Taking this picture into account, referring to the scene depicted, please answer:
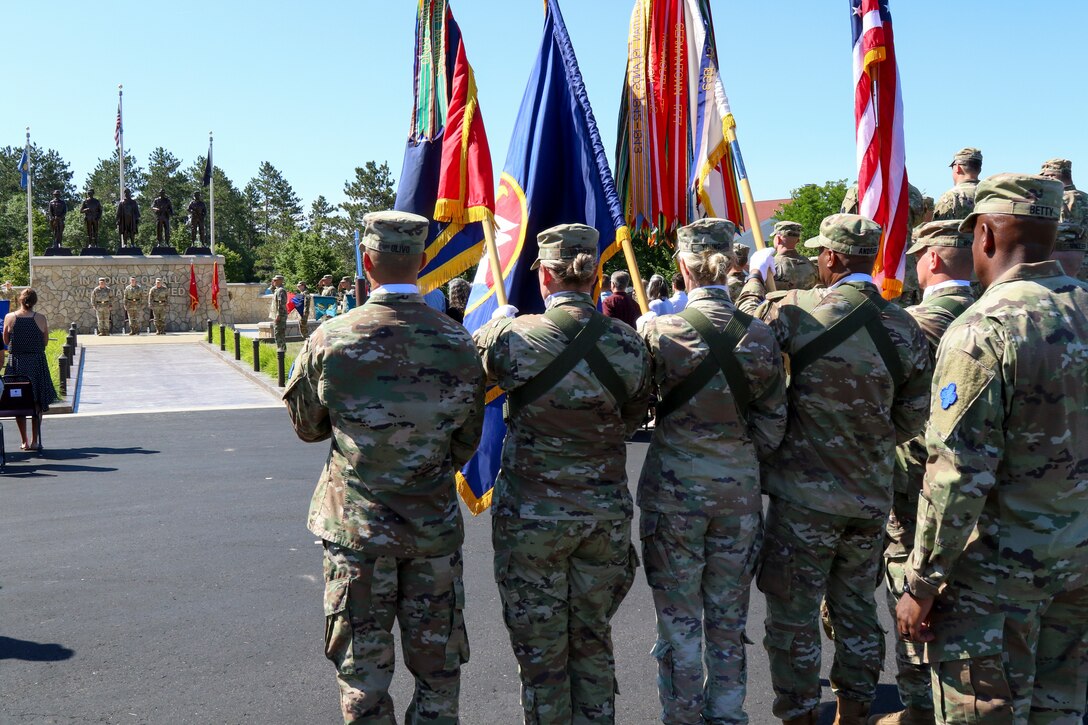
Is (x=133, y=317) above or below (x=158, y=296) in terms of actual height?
below

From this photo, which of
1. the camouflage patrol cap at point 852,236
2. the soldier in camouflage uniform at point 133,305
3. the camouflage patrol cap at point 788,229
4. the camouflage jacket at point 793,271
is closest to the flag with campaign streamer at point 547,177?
the camouflage jacket at point 793,271

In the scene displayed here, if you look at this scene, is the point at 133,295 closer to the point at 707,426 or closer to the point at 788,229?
the point at 788,229

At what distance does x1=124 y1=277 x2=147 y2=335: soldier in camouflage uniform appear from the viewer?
34406 mm

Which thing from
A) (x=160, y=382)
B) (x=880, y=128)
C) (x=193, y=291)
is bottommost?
(x=160, y=382)

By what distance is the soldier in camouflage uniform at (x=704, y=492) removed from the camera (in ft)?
12.2

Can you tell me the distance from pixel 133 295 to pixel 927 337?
35010 millimetres

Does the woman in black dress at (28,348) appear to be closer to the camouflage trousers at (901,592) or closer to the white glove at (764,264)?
the white glove at (764,264)

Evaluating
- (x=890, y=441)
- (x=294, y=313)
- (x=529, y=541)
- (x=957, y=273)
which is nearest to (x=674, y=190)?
(x=957, y=273)

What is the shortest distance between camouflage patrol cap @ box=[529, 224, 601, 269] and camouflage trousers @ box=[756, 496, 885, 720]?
1.38 meters

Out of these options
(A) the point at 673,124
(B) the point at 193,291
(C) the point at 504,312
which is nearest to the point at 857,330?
(C) the point at 504,312

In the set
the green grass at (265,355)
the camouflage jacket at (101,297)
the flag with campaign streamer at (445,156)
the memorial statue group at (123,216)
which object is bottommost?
→ the green grass at (265,355)

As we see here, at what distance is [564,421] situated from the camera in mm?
3535

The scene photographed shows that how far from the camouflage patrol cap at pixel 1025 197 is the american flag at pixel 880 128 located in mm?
2386

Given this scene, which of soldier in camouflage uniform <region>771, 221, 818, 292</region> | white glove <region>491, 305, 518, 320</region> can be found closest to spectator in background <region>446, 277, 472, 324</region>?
soldier in camouflage uniform <region>771, 221, 818, 292</region>
